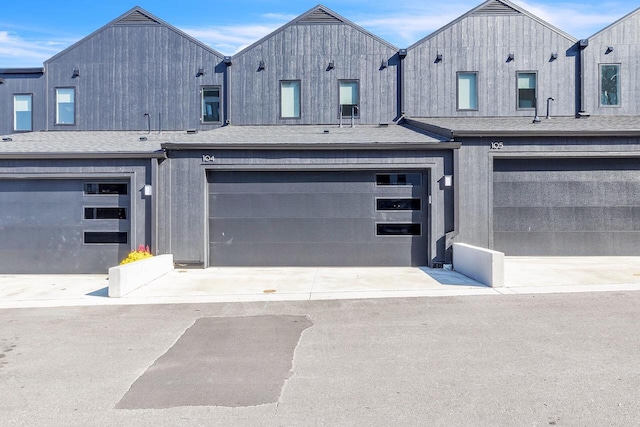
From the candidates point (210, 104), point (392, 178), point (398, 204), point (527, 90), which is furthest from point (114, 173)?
point (527, 90)

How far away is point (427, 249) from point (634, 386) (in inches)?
321

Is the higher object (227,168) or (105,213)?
(227,168)

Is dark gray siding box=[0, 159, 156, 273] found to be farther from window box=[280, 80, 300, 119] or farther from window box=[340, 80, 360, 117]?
window box=[340, 80, 360, 117]

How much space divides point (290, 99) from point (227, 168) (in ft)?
16.7

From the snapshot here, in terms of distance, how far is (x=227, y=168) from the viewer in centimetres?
1277

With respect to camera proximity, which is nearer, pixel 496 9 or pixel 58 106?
pixel 496 9

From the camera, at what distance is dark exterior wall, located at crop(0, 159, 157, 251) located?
40.8ft

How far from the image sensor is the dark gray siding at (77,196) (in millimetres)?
12453

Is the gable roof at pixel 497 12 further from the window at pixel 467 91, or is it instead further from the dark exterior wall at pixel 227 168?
the dark exterior wall at pixel 227 168

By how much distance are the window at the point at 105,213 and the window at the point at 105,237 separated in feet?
1.33

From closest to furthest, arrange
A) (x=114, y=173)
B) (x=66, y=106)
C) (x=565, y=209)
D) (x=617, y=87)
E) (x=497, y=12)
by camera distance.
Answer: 1. (x=114, y=173)
2. (x=565, y=209)
3. (x=617, y=87)
4. (x=497, y=12)
5. (x=66, y=106)

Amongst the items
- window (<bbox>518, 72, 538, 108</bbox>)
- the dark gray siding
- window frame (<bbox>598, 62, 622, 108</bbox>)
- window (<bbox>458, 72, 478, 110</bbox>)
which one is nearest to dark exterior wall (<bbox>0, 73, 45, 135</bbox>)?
the dark gray siding

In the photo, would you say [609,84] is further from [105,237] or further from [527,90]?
[105,237]

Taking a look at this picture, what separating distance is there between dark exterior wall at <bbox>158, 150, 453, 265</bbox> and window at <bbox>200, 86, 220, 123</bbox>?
4549mm
